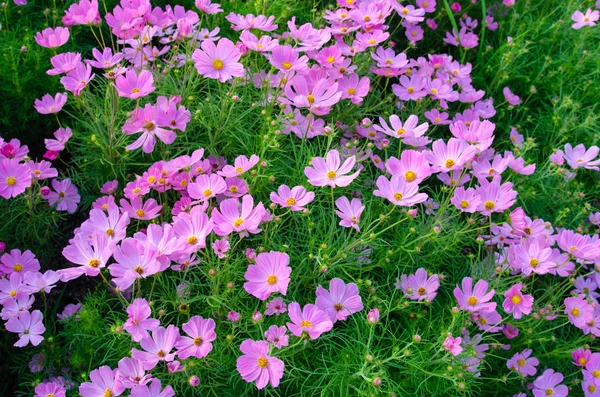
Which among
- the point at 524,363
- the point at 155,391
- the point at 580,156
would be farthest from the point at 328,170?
the point at 580,156

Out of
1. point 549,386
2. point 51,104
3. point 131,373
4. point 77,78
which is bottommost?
point 549,386

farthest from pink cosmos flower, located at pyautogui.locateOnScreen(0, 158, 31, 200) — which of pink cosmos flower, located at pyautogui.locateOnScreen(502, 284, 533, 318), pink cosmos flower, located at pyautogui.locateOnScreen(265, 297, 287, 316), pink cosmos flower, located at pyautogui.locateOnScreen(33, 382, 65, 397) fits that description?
pink cosmos flower, located at pyautogui.locateOnScreen(502, 284, 533, 318)

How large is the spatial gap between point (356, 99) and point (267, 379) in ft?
3.22

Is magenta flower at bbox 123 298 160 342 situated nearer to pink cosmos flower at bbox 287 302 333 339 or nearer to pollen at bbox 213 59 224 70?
pink cosmos flower at bbox 287 302 333 339

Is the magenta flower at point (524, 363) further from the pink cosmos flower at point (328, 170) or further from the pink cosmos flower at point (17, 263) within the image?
the pink cosmos flower at point (17, 263)

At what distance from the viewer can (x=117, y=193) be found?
1.89 meters

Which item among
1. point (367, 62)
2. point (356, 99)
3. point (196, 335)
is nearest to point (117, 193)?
point (196, 335)

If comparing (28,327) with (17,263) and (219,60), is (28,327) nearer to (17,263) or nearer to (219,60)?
(17,263)

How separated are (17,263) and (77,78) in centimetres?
56

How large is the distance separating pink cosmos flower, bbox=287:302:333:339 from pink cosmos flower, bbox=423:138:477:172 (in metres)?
0.58

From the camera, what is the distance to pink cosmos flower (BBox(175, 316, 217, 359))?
137cm

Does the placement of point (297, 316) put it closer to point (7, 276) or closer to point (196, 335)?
point (196, 335)

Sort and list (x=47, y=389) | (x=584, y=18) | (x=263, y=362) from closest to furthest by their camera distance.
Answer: (x=263, y=362) → (x=47, y=389) → (x=584, y=18)

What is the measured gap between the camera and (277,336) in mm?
1377
